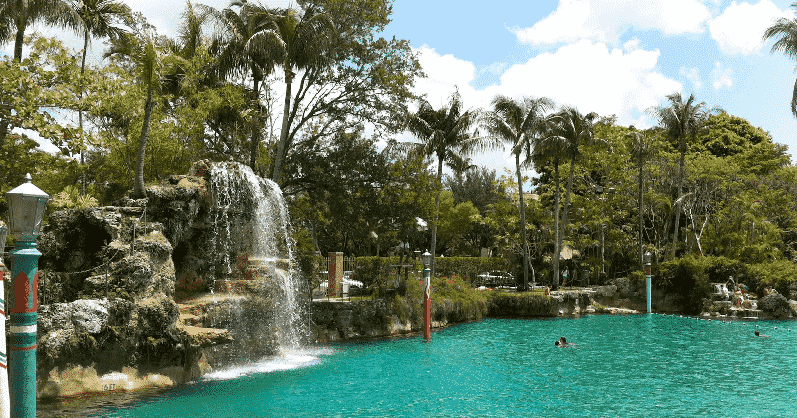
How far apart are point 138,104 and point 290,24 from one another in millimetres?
7051

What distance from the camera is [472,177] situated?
6469 centimetres

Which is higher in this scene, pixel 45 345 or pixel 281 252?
pixel 281 252

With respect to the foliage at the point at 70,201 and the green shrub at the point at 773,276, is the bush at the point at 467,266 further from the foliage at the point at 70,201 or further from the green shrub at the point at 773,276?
the foliage at the point at 70,201

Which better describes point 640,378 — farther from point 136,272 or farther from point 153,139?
point 153,139

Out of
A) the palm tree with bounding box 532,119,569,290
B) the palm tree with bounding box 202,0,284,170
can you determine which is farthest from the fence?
the palm tree with bounding box 532,119,569,290

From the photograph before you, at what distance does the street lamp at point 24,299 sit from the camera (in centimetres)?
677

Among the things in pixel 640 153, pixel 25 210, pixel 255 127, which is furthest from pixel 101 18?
pixel 640 153

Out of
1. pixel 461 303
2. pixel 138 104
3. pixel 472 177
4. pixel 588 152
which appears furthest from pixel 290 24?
pixel 472 177

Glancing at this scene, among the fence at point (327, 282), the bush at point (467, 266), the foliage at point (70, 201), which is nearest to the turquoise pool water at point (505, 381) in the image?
the fence at point (327, 282)

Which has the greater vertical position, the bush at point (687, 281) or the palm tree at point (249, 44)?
the palm tree at point (249, 44)

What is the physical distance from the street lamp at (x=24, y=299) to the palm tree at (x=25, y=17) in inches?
362

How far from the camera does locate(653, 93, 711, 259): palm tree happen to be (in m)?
41.2

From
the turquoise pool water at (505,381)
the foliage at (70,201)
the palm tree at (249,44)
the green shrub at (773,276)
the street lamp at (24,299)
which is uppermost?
the palm tree at (249,44)

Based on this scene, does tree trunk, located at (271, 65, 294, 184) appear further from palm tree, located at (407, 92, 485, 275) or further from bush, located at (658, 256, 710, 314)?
bush, located at (658, 256, 710, 314)
